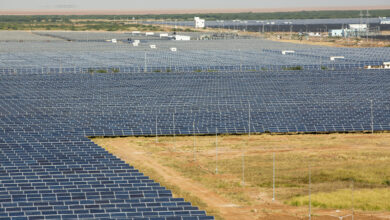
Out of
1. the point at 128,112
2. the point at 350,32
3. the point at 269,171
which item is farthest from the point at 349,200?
the point at 350,32

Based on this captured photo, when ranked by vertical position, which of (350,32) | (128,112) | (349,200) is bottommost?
(350,32)

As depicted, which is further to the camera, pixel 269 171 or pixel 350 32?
pixel 350 32

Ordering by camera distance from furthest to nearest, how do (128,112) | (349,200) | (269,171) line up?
(128,112)
(269,171)
(349,200)

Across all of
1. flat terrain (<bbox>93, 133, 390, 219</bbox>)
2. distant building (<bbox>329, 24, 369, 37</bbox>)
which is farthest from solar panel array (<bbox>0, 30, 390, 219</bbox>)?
distant building (<bbox>329, 24, 369, 37</bbox>)

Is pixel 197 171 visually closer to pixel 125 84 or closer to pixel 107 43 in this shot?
pixel 125 84

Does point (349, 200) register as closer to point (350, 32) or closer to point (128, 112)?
point (128, 112)

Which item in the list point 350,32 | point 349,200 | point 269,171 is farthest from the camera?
point 350,32

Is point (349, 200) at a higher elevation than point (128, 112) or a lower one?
higher

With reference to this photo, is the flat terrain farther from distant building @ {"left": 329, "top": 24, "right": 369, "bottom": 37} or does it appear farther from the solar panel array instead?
distant building @ {"left": 329, "top": 24, "right": 369, "bottom": 37}
